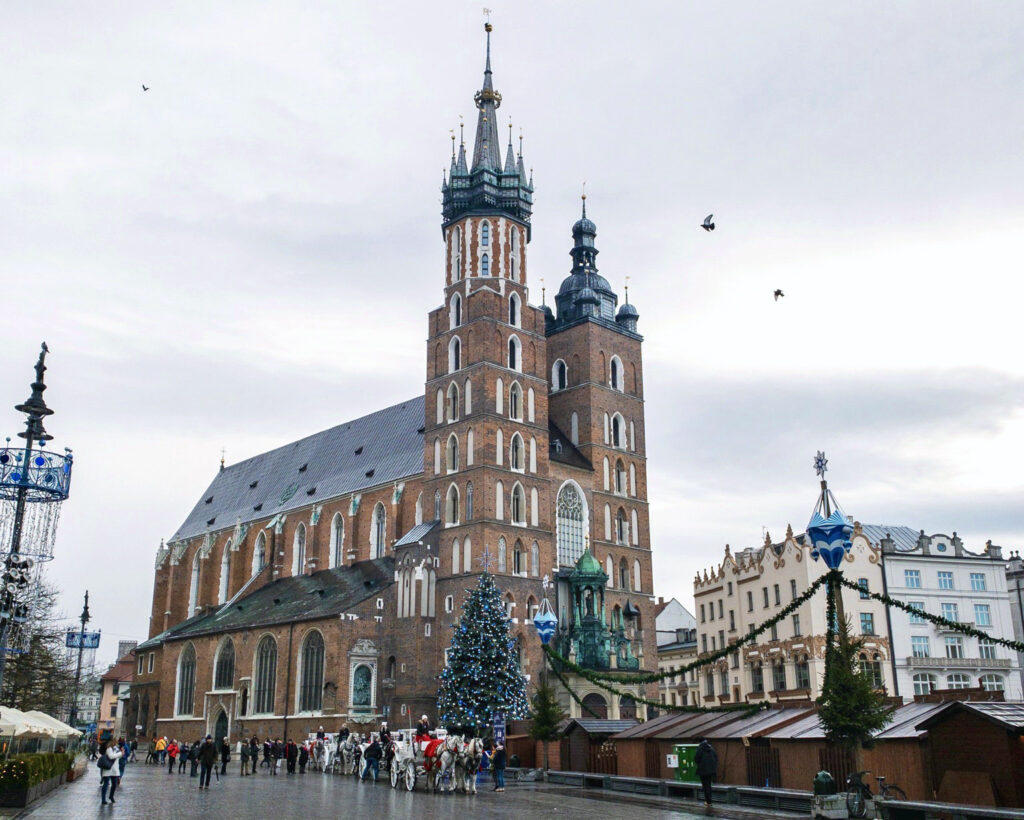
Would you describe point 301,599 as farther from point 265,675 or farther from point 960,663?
point 960,663

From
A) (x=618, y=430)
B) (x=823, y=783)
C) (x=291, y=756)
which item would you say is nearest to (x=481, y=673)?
(x=291, y=756)

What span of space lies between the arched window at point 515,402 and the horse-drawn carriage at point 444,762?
23974 millimetres

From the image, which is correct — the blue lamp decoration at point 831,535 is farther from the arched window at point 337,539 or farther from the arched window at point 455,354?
the arched window at point 337,539

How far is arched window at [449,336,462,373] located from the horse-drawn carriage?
26.1m

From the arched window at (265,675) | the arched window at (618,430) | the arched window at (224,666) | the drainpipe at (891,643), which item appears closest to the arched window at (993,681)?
the drainpipe at (891,643)

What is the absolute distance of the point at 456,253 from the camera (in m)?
55.6

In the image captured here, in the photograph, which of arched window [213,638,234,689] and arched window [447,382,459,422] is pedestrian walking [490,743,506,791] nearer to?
arched window [447,382,459,422]

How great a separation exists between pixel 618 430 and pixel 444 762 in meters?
32.2

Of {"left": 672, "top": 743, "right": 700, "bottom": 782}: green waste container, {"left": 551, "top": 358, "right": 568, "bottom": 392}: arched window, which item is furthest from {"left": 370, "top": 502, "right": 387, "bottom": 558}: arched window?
{"left": 672, "top": 743, "right": 700, "bottom": 782}: green waste container

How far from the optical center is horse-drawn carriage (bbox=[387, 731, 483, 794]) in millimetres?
27844

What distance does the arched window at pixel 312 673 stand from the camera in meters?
49.6

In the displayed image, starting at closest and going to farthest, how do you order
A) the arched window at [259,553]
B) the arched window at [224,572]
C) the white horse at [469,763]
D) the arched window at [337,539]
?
the white horse at [469,763]
the arched window at [337,539]
the arched window at [259,553]
the arched window at [224,572]

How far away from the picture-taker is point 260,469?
78000mm

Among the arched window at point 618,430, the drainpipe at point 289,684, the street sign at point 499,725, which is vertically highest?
the arched window at point 618,430
